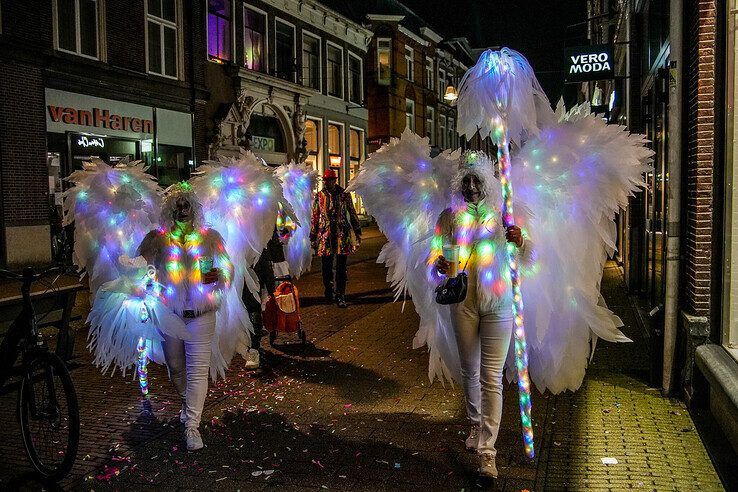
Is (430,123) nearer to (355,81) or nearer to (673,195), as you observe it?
(355,81)

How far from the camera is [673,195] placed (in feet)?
19.7

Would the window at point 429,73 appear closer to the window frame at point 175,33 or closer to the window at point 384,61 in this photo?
the window at point 384,61

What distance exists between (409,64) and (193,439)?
38957mm

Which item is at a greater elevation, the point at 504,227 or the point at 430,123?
the point at 430,123

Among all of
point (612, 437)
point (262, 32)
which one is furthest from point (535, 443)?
point (262, 32)

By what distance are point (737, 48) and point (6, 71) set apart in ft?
50.9

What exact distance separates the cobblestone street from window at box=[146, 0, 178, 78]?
15156 mm

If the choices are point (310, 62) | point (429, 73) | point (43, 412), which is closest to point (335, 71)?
point (310, 62)

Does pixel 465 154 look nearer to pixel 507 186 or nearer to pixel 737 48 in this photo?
pixel 507 186

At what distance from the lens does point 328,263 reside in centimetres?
1126

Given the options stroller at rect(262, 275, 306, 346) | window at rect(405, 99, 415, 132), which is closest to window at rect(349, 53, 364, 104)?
window at rect(405, 99, 415, 132)

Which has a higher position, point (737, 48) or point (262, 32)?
point (262, 32)

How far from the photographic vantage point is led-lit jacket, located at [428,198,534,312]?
14.6 feet

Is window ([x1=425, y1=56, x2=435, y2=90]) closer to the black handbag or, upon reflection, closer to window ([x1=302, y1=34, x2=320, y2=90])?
window ([x1=302, y1=34, x2=320, y2=90])
